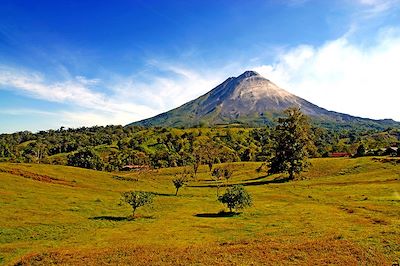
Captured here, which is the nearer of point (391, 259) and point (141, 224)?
point (391, 259)

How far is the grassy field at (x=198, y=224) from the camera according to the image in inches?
1385

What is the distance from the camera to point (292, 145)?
12062 centimetres

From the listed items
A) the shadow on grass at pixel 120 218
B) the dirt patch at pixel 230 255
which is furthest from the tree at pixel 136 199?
the dirt patch at pixel 230 255

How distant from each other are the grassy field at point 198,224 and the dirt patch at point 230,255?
10 centimetres

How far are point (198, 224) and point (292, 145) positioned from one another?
72.7 m

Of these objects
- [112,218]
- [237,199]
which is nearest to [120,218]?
[112,218]

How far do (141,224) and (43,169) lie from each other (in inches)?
2535

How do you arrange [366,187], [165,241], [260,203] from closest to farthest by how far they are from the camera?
[165,241]
[260,203]
[366,187]

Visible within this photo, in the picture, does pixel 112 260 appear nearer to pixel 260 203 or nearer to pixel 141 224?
pixel 141 224

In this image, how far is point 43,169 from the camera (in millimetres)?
108938

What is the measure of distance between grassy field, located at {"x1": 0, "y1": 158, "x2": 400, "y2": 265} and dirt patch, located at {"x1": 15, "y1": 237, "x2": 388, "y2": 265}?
10 cm

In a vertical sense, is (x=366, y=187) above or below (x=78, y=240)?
above

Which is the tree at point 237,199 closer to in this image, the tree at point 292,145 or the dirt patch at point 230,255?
the dirt patch at point 230,255

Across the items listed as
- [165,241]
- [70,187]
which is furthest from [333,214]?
[70,187]
